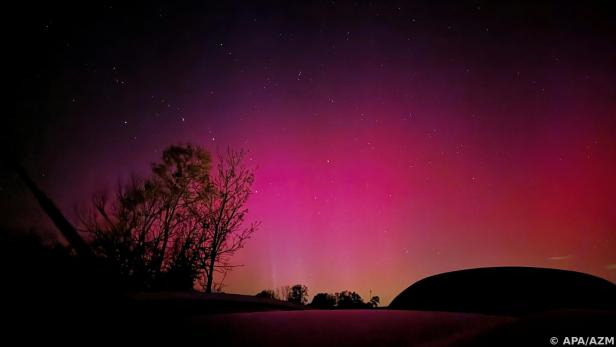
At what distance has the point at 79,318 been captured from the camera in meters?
0.97

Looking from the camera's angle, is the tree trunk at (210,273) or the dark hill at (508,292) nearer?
the dark hill at (508,292)

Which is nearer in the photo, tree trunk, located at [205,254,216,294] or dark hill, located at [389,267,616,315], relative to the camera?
dark hill, located at [389,267,616,315]

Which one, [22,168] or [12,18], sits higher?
[12,18]

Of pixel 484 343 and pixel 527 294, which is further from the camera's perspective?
pixel 527 294

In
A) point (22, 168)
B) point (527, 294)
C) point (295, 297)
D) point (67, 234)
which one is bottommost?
point (295, 297)

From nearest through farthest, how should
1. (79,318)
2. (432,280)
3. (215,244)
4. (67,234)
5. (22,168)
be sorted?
(79,318)
(67,234)
(22,168)
(432,280)
(215,244)

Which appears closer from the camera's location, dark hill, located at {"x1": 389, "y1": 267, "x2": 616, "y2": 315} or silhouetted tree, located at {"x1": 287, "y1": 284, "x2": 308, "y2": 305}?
dark hill, located at {"x1": 389, "y1": 267, "x2": 616, "y2": 315}

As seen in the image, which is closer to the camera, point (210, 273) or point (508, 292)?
point (508, 292)

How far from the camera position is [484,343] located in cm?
80

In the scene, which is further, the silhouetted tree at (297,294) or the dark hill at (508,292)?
the silhouetted tree at (297,294)

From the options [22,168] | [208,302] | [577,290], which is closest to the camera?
[22,168]

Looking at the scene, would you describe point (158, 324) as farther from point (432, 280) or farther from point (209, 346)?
point (432, 280)

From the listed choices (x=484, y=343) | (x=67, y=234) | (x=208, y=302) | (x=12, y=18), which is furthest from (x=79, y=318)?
(x=12, y=18)

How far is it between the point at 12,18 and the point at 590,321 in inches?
498
